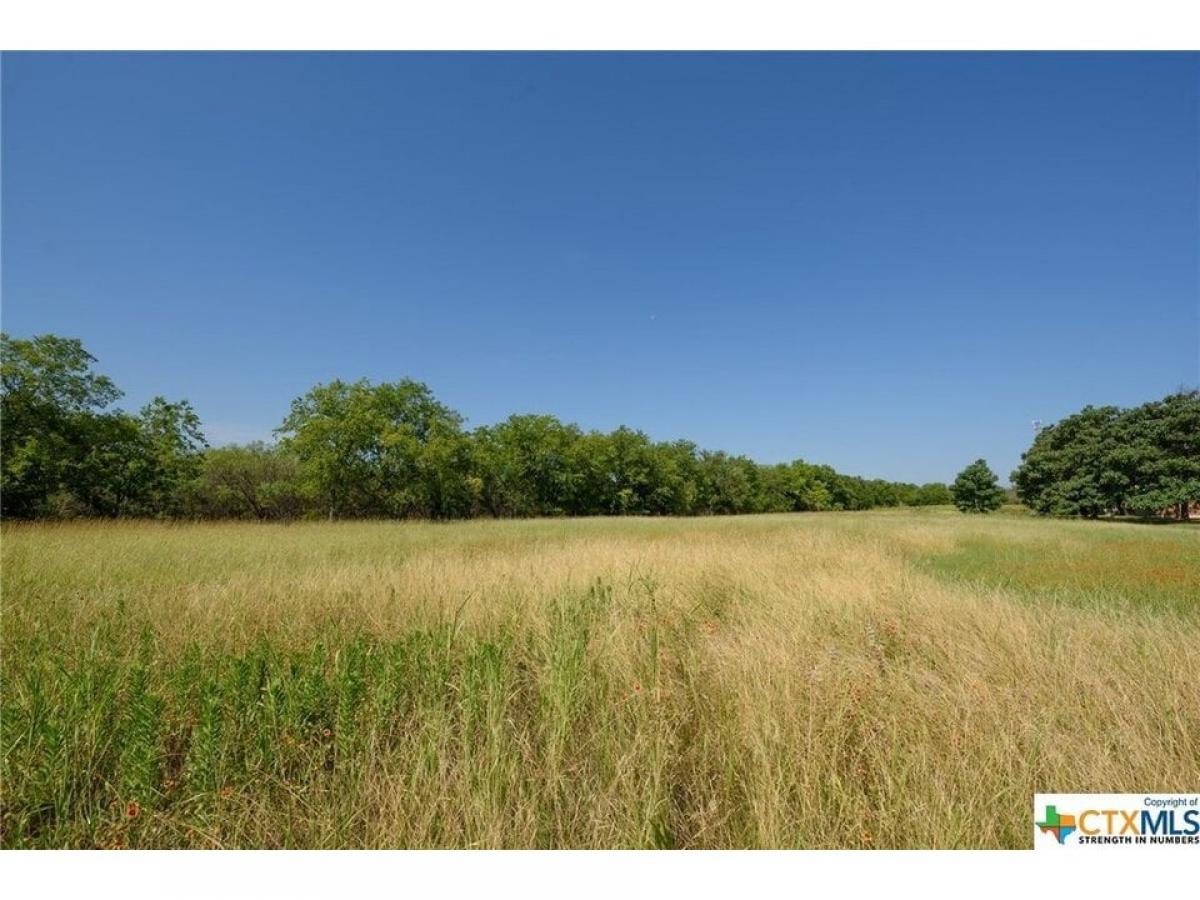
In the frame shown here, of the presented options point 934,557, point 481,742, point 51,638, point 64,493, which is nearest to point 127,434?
point 64,493

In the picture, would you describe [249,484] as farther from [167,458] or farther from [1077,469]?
[1077,469]

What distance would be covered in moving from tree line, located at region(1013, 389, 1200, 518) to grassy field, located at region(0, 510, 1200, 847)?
5108 cm

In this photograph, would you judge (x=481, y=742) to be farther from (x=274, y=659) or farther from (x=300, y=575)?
(x=300, y=575)

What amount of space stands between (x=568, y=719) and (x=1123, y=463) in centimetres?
5724

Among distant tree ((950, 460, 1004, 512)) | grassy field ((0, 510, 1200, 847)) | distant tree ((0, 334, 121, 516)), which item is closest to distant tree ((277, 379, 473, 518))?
distant tree ((0, 334, 121, 516))

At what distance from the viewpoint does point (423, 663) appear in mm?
3256

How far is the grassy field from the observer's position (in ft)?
6.68

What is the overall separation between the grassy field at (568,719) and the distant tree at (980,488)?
256ft

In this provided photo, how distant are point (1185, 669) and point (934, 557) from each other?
396 inches

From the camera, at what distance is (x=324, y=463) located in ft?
98.6

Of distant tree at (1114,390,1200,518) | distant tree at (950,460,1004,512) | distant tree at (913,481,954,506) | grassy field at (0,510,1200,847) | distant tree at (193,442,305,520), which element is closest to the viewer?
grassy field at (0,510,1200,847)

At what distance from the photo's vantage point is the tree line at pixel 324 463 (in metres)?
19.7

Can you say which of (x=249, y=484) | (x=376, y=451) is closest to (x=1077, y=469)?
(x=376, y=451)

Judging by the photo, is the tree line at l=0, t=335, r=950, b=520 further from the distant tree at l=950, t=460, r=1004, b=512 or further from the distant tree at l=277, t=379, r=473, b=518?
the distant tree at l=950, t=460, r=1004, b=512
